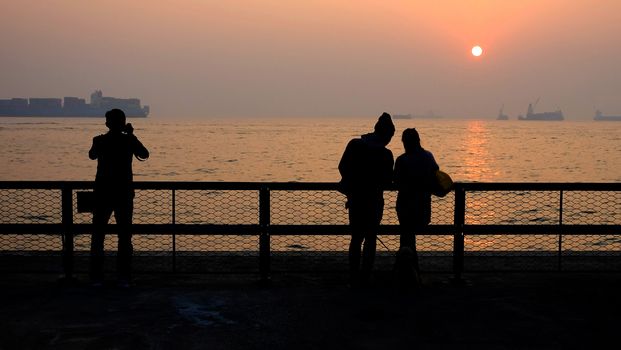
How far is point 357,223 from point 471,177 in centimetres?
6262

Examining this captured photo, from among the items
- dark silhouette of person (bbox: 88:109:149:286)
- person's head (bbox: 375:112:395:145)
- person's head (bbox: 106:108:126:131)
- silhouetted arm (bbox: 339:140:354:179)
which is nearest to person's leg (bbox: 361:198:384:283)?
silhouetted arm (bbox: 339:140:354:179)

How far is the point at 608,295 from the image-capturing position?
812cm

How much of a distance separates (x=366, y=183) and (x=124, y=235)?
9.28 feet

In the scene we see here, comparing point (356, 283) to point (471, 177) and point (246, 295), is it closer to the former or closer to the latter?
point (246, 295)

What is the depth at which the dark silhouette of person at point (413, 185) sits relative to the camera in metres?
8.52

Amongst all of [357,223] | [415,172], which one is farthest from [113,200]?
[415,172]

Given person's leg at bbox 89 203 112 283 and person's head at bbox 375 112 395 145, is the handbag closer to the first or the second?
person's head at bbox 375 112 395 145

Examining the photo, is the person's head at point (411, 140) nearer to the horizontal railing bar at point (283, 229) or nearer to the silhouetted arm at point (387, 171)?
the silhouetted arm at point (387, 171)

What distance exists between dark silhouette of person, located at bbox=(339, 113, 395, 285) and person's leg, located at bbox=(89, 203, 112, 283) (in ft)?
8.96

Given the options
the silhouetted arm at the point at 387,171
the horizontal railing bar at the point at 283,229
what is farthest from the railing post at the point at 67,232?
the silhouetted arm at the point at 387,171

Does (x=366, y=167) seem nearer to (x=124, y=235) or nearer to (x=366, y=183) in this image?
(x=366, y=183)

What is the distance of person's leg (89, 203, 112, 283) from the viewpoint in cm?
859

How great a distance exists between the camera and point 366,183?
849cm

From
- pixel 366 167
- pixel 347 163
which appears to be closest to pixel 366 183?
pixel 366 167
